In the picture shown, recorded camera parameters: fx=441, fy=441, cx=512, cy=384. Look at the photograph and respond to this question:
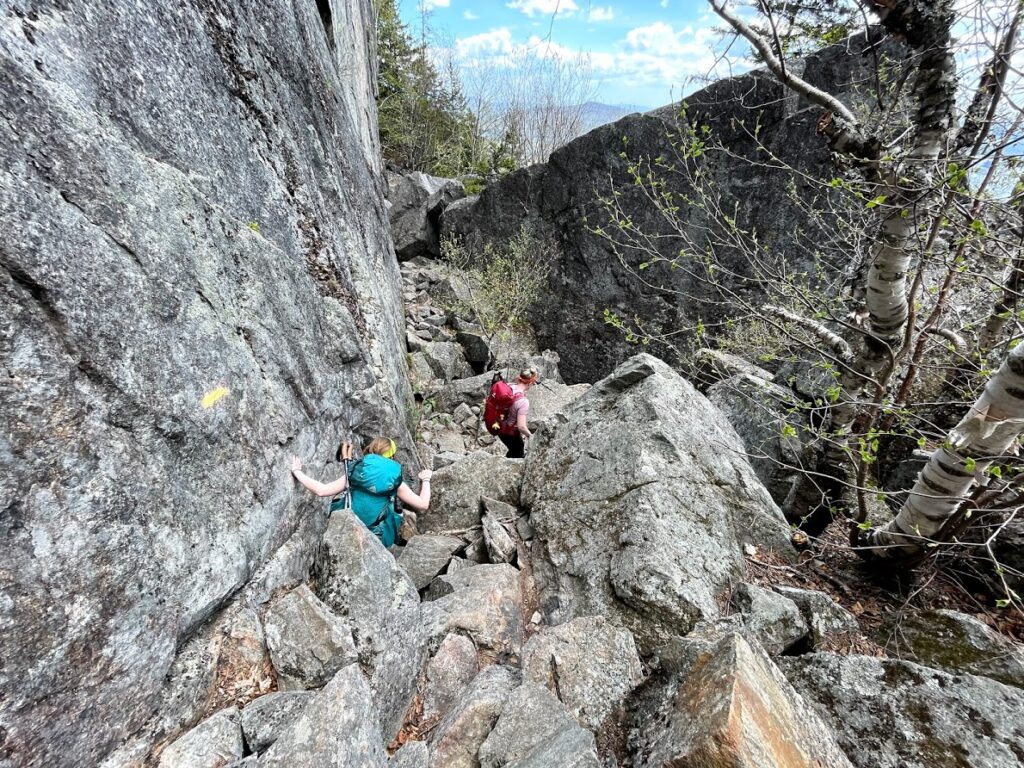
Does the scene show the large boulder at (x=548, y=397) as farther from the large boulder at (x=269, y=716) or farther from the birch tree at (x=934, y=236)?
the large boulder at (x=269, y=716)

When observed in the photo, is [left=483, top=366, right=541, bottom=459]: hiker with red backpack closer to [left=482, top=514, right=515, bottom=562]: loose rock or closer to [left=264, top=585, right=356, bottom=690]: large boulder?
[left=482, top=514, right=515, bottom=562]: loose rock

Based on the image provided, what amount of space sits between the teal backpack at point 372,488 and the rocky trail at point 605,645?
0.64 meters

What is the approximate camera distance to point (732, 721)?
226 cm

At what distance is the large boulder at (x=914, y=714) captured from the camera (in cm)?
279

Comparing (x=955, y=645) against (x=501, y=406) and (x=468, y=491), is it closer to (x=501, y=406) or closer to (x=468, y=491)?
(x=468, y=491)

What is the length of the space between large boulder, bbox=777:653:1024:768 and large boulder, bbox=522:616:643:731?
4.23 feet

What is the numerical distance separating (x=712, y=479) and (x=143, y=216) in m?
6.20

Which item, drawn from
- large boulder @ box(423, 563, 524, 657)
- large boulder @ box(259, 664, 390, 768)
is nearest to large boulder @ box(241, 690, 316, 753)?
large boulder @ box(259, 664, 390, 768)

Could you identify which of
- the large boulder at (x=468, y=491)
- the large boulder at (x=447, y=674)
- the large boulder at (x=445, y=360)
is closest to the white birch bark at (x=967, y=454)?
the large boulder at (x=447, y=674)

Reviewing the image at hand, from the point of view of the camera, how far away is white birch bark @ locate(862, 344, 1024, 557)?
350 centimetres

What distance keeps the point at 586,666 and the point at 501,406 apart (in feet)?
17.6

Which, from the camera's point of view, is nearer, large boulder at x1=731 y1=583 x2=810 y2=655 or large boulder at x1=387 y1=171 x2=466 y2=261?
large boulder at x1=731 y1=583 x2=810 y2=655

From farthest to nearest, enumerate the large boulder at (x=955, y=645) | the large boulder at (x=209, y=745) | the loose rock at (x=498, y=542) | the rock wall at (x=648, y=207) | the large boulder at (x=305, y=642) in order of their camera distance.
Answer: the rock wall at (x=648, y=207) → the loose rock at (x=498, y=542) → the large boulder at (x=955, y=645) → the large boulder at (x=305, y=642) → the large boulder at (x=209, y=745)

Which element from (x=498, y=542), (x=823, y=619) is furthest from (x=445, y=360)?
(x=823, y=619)
